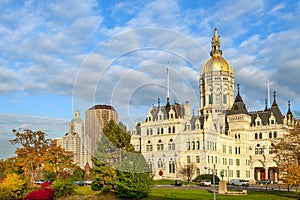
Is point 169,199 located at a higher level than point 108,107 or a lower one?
lower

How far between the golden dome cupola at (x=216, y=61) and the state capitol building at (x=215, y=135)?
20cm

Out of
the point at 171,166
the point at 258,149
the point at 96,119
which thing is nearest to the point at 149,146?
the point at 171,166

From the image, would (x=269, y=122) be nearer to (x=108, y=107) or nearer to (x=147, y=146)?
(x=147, y=146)

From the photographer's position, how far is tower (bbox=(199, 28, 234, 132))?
4028 inches

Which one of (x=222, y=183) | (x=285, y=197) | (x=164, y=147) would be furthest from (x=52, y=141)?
(x=285, y=197)

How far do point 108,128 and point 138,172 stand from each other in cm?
545

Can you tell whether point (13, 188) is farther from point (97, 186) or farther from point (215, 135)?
point (215, 135)

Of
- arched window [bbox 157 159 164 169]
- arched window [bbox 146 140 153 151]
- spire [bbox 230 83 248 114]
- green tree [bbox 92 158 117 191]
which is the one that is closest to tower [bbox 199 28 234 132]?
spire [bbox 230 83 248 114]

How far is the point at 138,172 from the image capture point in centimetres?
4275

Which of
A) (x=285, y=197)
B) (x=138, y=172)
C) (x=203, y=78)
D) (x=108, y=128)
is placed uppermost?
(x=203, y=78)

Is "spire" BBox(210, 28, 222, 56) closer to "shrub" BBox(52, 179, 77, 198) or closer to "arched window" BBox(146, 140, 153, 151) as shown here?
"arched window" BBox(146, 140, 153, 151)

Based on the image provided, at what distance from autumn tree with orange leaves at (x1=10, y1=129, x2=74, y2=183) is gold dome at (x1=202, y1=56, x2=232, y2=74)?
4931 cm

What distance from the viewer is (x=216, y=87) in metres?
107

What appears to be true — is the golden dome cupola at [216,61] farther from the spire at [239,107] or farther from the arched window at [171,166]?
the arched window at [171,166]
